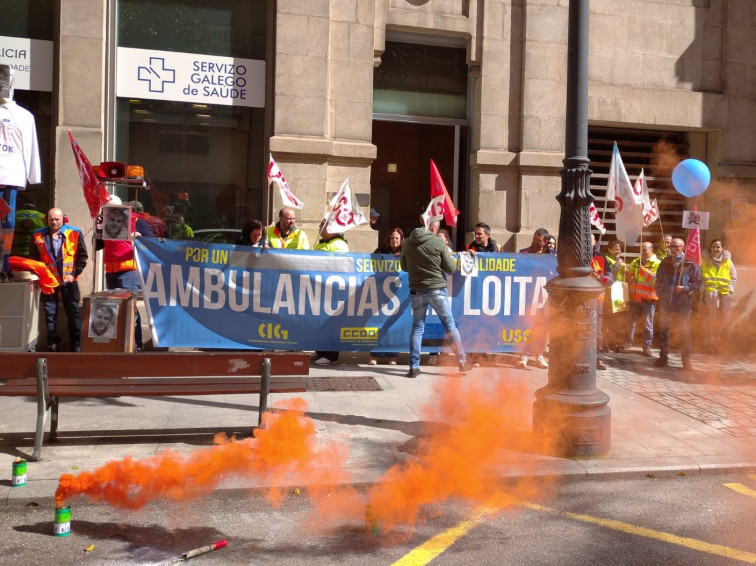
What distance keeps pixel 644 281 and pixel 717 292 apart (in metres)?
1.22

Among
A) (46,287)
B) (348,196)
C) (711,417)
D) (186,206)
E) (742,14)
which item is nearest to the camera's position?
(711,417)

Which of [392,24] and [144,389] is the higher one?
[392,24]

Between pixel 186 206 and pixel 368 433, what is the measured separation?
5.99 meters

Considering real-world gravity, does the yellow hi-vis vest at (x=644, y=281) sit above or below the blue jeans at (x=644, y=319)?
above

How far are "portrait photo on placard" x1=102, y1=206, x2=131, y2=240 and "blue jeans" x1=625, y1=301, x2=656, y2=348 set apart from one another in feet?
25.0

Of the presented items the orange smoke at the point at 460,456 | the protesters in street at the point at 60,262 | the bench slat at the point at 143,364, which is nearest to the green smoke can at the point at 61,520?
the bench slat at the point at 143,364

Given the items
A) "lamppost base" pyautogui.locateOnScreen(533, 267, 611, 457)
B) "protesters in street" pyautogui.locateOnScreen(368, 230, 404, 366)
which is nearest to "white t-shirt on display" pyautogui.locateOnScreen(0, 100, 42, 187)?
"protesters in street" pyautogui.locateOnScreen(368, 230, 404, 366)

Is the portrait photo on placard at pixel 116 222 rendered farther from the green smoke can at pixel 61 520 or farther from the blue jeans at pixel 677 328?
the blue jeans at pixel 677 328

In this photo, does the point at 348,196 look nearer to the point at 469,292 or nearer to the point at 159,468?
the point at 469,292

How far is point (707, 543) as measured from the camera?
14.3 feet

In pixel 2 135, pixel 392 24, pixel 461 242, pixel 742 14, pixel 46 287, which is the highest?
pixel 742 14

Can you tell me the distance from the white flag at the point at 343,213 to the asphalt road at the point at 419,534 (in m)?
4.99

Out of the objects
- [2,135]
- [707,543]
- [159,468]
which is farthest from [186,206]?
[707,543]

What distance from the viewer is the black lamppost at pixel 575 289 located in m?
5.97
